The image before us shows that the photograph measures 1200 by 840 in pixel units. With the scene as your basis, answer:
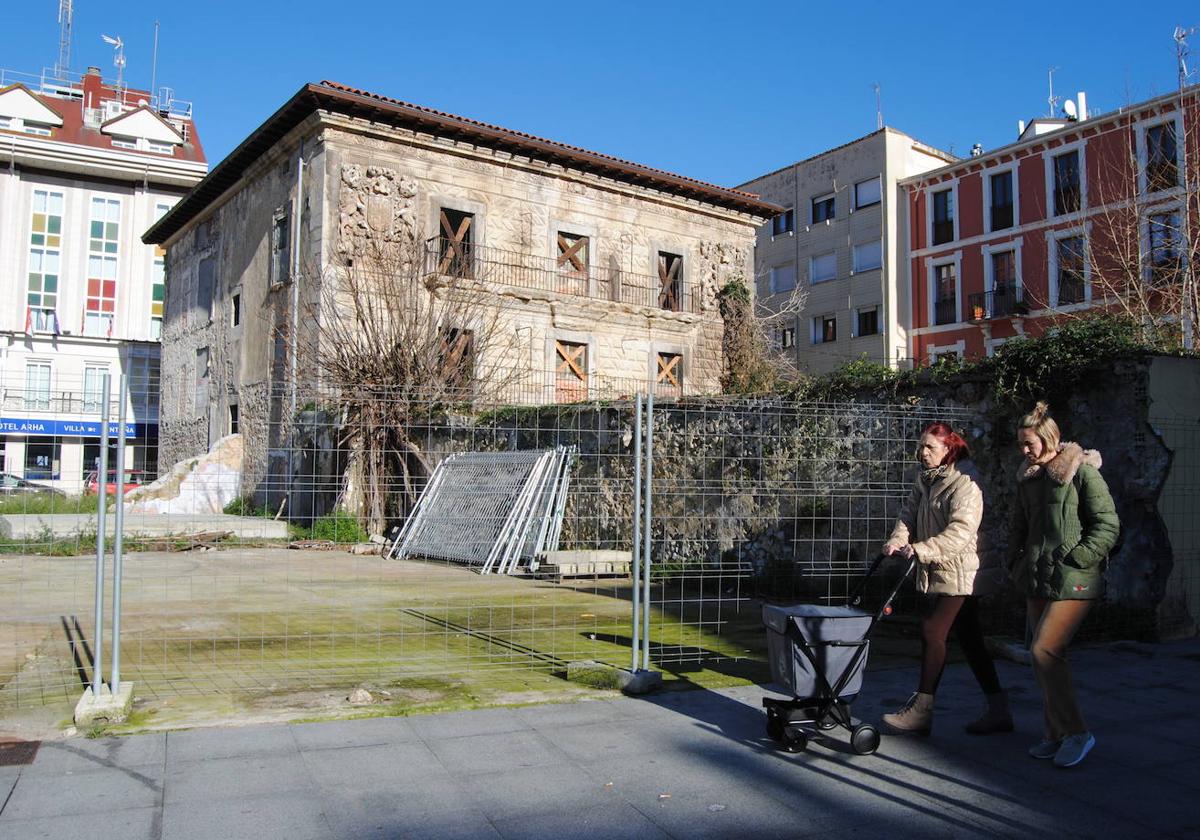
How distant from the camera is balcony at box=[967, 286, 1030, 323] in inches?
1144

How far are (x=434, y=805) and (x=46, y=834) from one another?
1.40 metres

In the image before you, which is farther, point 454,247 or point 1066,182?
point 1066,182

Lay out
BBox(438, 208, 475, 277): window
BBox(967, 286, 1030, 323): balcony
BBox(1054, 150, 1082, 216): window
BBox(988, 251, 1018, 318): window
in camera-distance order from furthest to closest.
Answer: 1. BBox(988, 251, 1018, 318): window
2. BBox(967, 286, 1030, 323): balcony
3. BBox(1054, 150, 1082, 216): window
4. BBox(438, 208, 475, 277): window

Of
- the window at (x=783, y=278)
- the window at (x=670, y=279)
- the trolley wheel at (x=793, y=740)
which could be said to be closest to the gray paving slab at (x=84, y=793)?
the trolley wheel at (x=793, y=740)

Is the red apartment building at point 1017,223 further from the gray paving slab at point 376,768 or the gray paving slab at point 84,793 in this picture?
the gray paving slab at point 84,793

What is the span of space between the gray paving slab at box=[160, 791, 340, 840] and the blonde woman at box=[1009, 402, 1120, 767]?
11.0 ft

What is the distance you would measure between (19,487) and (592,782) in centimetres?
398

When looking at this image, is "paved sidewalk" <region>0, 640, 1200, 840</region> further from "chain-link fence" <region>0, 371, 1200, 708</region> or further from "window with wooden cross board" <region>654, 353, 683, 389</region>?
"window with wooden cross board" <region>654, 353, 683, 389</region>

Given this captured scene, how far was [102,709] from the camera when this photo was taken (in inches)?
183

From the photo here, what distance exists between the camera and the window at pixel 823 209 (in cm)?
3475

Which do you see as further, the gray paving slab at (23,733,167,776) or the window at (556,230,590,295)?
the window at (556,230,590,295)

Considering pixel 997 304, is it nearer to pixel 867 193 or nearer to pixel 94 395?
pixel 867 193

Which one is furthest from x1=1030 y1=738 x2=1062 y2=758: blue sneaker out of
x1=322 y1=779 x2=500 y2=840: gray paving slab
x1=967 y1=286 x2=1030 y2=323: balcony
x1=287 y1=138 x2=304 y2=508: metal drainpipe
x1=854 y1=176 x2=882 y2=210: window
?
x1=854 y1=176 x2=882 y2=210: window

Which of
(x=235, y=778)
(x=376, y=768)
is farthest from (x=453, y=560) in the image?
(x=235, y=778)
